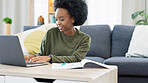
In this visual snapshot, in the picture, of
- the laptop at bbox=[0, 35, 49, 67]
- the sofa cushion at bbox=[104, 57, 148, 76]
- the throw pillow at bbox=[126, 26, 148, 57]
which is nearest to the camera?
the laptop at bbox=[0, 35, 49, 67]

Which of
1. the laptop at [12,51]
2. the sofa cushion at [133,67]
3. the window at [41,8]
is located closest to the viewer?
the laptop at [12,51]

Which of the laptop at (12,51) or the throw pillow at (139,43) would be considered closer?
the laptop at (12,51)

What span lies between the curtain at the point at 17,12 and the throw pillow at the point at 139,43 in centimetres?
244

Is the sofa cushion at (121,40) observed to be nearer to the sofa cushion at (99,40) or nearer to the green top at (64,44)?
the sofa cushion at (99,40)

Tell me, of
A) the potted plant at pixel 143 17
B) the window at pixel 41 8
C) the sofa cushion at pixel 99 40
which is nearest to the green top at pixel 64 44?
the sofa cushion at pixel 99 40

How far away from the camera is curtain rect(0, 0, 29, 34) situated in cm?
456

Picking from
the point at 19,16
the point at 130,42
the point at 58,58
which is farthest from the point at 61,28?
the point at 19,16

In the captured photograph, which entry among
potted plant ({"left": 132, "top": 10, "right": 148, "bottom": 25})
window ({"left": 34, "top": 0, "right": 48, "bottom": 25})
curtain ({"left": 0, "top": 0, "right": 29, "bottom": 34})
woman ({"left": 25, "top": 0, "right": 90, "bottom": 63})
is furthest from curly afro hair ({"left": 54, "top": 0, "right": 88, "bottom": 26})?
curtain ({"left": 0, "top": 0, "right": 29, "bottom": 34})

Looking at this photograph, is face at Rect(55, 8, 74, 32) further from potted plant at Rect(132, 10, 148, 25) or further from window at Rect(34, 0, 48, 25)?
window at Rect(34, 0, 48, 25)

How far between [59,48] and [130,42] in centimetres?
137

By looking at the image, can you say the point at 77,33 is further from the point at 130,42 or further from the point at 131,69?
the point at 130,42

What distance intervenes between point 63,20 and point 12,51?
0.47 metres

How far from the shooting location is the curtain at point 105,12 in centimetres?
395

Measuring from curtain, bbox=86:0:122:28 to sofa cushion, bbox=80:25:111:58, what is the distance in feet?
3.77
